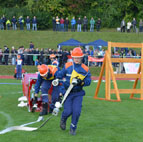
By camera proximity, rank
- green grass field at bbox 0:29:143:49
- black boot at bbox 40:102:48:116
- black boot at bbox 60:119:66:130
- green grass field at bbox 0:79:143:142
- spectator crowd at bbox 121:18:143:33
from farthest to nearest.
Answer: spectator crowd at bbox 121:18:143:33
green grass field at bbox 0:29:143:49
black boot at bbox 40:102:48:116
black boot at bbox 60:119:66:130
green grass field at bbox 0:79:143:142

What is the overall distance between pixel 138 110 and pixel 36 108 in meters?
3.35

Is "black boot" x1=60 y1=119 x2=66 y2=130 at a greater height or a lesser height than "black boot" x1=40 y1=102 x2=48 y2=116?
greater

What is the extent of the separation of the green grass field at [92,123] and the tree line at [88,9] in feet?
127

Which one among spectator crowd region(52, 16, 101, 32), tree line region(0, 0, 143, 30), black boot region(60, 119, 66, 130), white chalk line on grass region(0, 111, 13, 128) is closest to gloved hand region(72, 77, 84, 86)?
black boot region(60, 119, 66, 130)

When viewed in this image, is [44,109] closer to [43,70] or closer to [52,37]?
[43,70]

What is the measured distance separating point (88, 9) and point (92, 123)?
157 ft

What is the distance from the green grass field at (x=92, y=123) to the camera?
9.07 metres

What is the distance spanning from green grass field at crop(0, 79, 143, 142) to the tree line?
127ft

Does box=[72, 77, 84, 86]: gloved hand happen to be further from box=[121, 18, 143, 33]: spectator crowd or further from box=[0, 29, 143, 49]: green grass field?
box=[121, 18, 143, 33]: spectator crowd

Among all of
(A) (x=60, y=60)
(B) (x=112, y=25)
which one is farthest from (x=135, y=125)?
(B) (x=112, y=25)

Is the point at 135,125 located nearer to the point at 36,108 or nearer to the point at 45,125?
the point at 45,125

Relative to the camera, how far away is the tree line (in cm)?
5367

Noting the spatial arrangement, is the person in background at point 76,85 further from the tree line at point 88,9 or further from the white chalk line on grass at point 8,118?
the tree line at point 88,9

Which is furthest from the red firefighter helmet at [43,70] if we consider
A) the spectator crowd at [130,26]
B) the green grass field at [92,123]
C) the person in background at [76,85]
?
the spectator crowd at [130,26]
